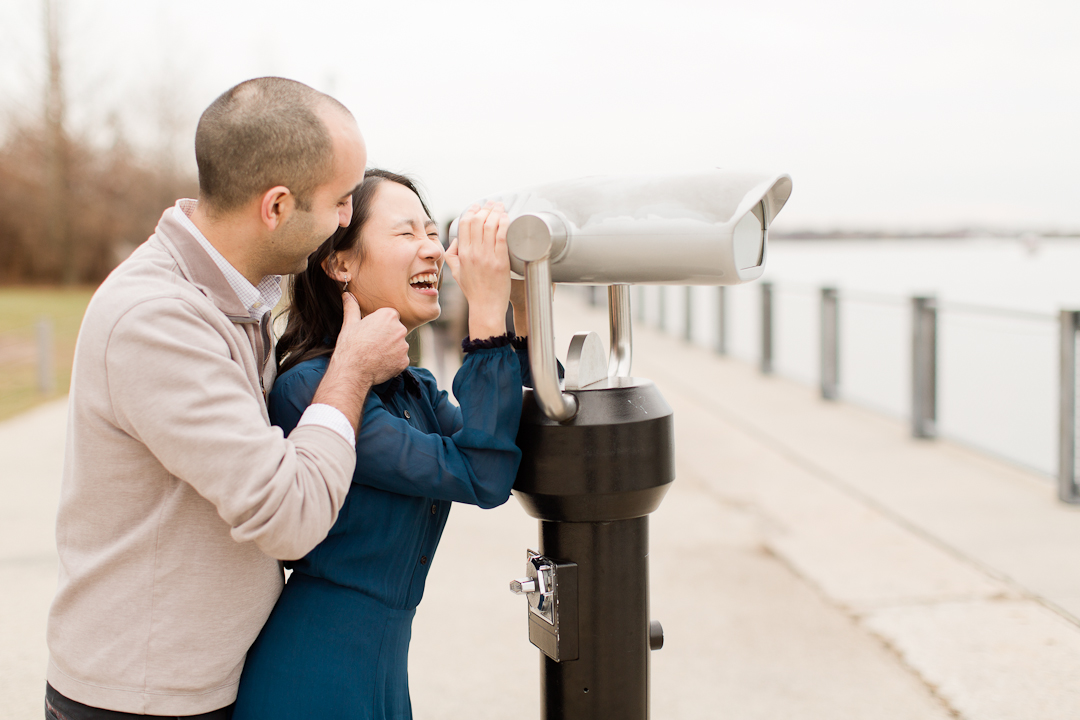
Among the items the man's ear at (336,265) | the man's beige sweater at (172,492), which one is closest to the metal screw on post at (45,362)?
the man's ear at (336,265)

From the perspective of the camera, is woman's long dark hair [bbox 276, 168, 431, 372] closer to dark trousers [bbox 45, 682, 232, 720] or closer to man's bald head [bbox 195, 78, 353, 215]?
man's bald head [bbox 195, 78, 353, 215]

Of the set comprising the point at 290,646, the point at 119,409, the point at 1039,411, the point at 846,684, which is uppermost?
the point at 119,409

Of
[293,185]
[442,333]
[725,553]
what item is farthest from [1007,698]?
[442,333]

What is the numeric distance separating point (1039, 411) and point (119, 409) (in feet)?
17.0

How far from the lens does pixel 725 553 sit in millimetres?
4070

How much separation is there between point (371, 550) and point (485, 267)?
1.45 ft

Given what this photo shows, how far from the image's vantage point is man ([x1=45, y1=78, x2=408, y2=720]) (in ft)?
3.62

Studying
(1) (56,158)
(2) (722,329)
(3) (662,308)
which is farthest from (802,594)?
(1) (56,158)

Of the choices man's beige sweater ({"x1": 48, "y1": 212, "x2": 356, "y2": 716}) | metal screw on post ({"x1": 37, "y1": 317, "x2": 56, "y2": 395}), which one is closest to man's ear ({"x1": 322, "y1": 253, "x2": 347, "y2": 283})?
man's beige sweater ({"x1": 48, "y1": 212, "x2": 356, "y2": 716})

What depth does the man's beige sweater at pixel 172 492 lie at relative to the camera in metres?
1.10

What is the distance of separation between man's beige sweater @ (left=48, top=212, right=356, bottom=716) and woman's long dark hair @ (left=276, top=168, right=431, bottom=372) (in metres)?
0.18

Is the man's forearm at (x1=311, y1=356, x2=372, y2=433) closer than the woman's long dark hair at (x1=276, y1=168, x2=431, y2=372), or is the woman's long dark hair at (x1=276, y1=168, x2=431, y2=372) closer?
the man's forearm at (x1=311, y1=356, x2=372, y2=433)

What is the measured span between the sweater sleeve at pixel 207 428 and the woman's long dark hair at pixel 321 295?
32cm

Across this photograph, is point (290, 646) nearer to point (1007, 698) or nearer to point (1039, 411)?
point (1007, 698)
